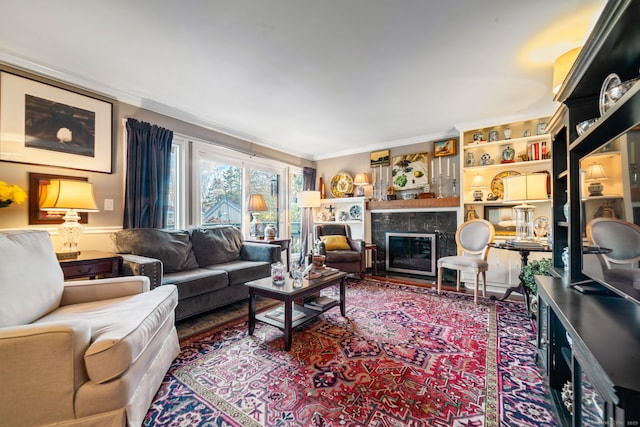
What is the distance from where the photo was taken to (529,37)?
1.95 meters

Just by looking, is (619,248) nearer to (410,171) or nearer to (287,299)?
(287,299)

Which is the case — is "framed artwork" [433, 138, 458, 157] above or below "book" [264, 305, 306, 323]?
above

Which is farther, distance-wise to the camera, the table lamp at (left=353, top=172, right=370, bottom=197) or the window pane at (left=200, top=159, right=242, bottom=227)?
the table lamp at (left=353, top=172, right=370, bottom=197)

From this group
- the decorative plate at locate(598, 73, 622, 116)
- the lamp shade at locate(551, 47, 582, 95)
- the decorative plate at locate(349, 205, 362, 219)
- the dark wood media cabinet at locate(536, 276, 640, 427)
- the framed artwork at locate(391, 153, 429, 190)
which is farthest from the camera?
the decorative plate at locate(349, 205, 362, 219)

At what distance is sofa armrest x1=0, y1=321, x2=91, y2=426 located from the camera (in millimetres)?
1001

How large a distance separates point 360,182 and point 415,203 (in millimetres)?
1140

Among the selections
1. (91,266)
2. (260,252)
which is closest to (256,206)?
(260,252)

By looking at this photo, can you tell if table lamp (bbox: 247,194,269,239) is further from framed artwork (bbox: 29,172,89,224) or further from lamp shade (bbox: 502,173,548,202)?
lamp shade (bbox: 502,173,548,202)

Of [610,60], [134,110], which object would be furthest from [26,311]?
[610,60]

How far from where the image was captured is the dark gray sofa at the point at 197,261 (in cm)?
232

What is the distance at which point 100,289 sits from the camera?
1.71m

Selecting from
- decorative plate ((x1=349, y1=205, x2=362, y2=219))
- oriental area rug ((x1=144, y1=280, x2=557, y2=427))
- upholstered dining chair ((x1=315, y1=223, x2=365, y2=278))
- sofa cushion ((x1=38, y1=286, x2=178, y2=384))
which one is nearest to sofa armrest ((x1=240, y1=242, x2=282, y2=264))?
upholstered dining chair ((x1=315, y1=223, x2=365, y2=278))

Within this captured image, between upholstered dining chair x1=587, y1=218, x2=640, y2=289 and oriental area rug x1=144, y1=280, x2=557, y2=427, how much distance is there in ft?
2.55

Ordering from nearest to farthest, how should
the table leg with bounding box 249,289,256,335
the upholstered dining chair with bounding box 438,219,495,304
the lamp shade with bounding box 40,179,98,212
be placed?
1. the lamp shade with bounding box 40,179,98,212
2. the table leg with bounding box 249,289,256,335
3. the upholstered dining chair with bounding box 438,219,495,304
